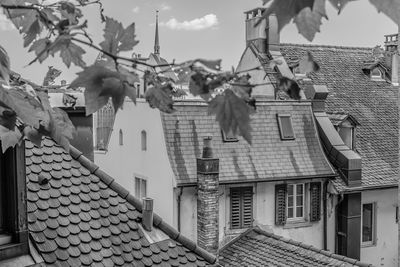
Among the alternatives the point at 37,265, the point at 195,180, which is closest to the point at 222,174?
the point at 195,180

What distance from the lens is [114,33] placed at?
1841 mm

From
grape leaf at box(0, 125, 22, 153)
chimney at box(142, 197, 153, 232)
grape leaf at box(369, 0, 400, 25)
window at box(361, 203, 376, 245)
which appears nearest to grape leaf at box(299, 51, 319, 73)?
grape leaf at box(369, 0, 400, 25)

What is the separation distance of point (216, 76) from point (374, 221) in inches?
688

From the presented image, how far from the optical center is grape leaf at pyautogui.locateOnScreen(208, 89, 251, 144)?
172 cm

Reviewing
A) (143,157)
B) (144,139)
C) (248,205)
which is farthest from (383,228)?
(144,139)

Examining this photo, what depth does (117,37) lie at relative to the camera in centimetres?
185

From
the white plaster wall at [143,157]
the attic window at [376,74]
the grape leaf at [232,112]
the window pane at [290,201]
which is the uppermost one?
the attic window at [376,74]

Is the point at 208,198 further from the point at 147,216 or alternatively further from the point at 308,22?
the point at 308,22

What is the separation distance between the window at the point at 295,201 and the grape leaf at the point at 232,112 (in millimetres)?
15414

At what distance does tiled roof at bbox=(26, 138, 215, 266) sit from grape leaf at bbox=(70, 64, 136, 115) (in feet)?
10.7

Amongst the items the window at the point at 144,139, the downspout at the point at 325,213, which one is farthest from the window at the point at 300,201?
the window at the point at 144,139

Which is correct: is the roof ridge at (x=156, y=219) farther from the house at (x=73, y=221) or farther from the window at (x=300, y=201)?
the window at (x=300, y=201)

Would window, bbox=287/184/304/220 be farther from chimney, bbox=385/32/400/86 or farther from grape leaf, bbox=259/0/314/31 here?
grape leaf, bbox=259/0/314/31

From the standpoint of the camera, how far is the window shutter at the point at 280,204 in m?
16.6
